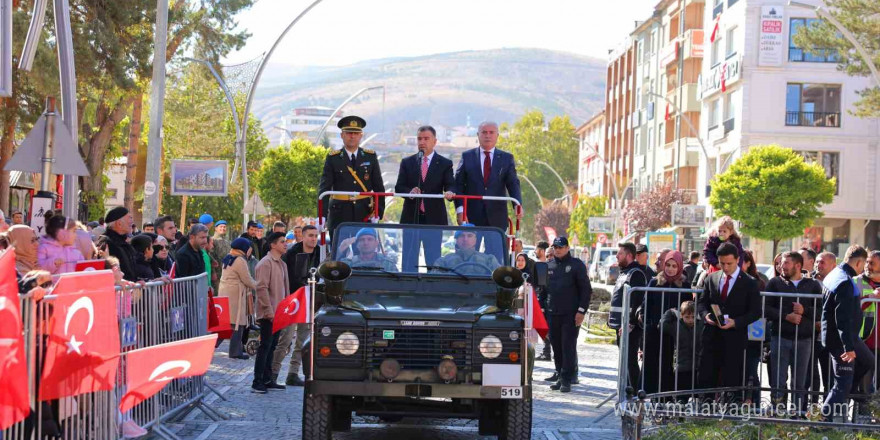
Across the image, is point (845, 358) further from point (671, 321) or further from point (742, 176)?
point (742, 176)

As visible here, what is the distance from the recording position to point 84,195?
3306 centimetres

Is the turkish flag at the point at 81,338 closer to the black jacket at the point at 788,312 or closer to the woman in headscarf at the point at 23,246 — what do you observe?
the woman in headscarf at the point at 23,246

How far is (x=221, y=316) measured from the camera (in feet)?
42.9

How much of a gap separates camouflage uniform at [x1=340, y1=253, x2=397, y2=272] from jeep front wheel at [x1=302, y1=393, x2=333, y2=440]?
1497 millimetres

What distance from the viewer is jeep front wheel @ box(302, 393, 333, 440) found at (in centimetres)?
954

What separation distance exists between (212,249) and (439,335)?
11524 mm

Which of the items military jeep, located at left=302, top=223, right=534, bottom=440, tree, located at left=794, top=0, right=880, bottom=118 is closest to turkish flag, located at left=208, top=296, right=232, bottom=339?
military jeep, located at left=302, top=223, right=534, bottom=440

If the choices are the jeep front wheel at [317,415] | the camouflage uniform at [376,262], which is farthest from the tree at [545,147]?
the jeep front wheel at [317,415]

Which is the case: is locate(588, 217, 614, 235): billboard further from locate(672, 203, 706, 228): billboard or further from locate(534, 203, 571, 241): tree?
locate(534, 203, 571, 241): tree

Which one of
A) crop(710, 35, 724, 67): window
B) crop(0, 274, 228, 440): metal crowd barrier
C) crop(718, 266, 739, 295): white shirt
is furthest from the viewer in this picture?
crop(710, 35, 724, 67): window

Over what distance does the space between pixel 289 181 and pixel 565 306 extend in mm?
50700

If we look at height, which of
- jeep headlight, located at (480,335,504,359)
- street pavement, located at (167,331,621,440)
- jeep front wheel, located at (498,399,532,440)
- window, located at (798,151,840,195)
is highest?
window, located at (798,151,840,195)

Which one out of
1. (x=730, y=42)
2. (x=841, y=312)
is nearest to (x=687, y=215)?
(x=730, y=42)

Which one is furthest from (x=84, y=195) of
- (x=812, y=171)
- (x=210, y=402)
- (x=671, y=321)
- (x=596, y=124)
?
(x=596, y=124)
